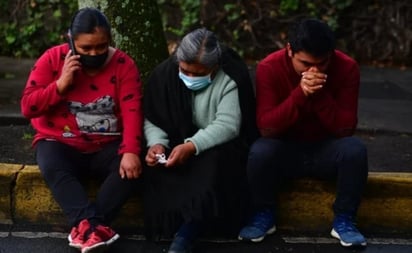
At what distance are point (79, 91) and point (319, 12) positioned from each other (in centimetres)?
584

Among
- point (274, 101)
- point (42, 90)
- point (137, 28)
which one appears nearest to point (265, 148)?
point (274, 101)

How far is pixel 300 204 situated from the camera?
173 inches

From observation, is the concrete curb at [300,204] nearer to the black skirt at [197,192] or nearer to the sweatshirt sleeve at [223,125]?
the black skirt at [197,192]

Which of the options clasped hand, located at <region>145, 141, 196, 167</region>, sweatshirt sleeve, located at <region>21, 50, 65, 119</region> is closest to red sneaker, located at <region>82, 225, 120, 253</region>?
clasped hand, located at <region>145, 141, 196, 167</region>

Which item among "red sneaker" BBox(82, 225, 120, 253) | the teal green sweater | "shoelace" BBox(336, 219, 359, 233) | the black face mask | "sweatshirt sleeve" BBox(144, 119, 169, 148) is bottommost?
"shoelace" BBox(336, 219, 359, 233)

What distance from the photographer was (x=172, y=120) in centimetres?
412

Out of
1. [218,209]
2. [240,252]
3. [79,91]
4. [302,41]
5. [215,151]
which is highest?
[302,41]

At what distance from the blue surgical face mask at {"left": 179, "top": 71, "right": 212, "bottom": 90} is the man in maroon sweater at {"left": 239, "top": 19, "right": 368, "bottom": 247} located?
328 mm

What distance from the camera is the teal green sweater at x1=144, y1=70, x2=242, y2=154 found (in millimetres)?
4020

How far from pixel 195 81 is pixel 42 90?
81cm

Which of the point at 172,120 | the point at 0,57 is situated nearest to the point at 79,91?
the point at 172,120

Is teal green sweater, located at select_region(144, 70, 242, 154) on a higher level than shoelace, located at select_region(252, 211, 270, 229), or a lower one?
higher

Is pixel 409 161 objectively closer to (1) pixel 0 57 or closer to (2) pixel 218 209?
(2) pixel 218 209

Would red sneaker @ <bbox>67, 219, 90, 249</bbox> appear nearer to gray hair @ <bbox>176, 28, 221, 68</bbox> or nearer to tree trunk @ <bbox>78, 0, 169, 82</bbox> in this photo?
gray hair @ <bbox>176, 28, 221, 68</bbox>
